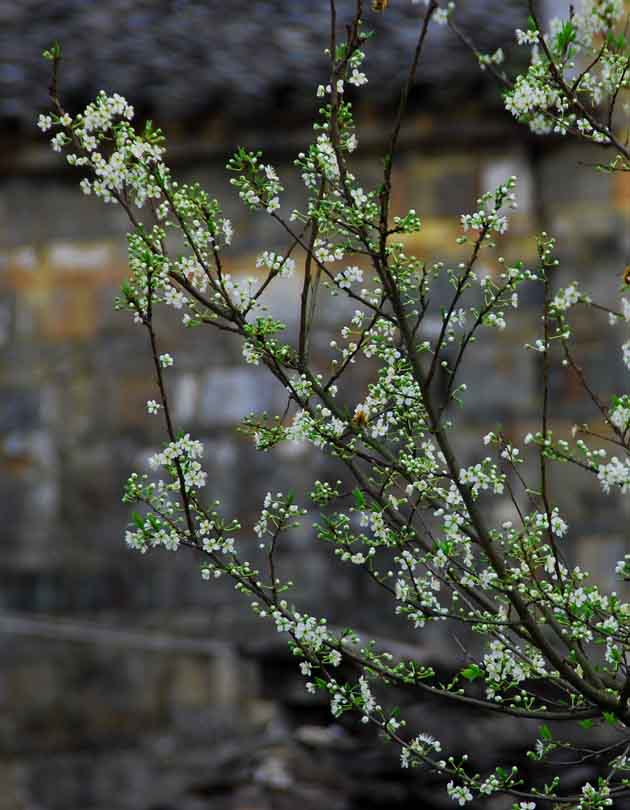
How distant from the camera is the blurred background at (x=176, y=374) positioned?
545cm

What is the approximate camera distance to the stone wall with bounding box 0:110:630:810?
5.43 m

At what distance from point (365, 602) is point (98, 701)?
4.25 feet

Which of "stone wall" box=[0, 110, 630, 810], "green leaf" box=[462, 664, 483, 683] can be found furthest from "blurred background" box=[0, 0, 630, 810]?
"green leaf" box=[462, 664, 483, 683]

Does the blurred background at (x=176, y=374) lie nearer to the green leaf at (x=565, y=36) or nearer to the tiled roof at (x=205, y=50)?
the tiled roof at (x=205, y=50)

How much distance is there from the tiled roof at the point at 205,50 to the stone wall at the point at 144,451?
24 centimetres

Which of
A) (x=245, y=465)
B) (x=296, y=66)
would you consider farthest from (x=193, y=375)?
(x=296, y=66)

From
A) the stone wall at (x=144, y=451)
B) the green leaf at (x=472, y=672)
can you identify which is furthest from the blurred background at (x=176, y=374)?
the green leaf at (x=472, y=672)

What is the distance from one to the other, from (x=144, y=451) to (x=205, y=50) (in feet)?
6.60

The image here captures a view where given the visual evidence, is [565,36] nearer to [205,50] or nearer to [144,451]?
[144,451]

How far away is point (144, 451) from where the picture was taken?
5789 millimetres

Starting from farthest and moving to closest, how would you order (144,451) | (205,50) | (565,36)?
1. (205,50)
2. (144,451)
3. (565,36)

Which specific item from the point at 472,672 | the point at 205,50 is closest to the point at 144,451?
the point at 205,50

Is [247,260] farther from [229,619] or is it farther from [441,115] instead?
[229,619]

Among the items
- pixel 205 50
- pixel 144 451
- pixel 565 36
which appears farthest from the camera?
pixel 205 50
